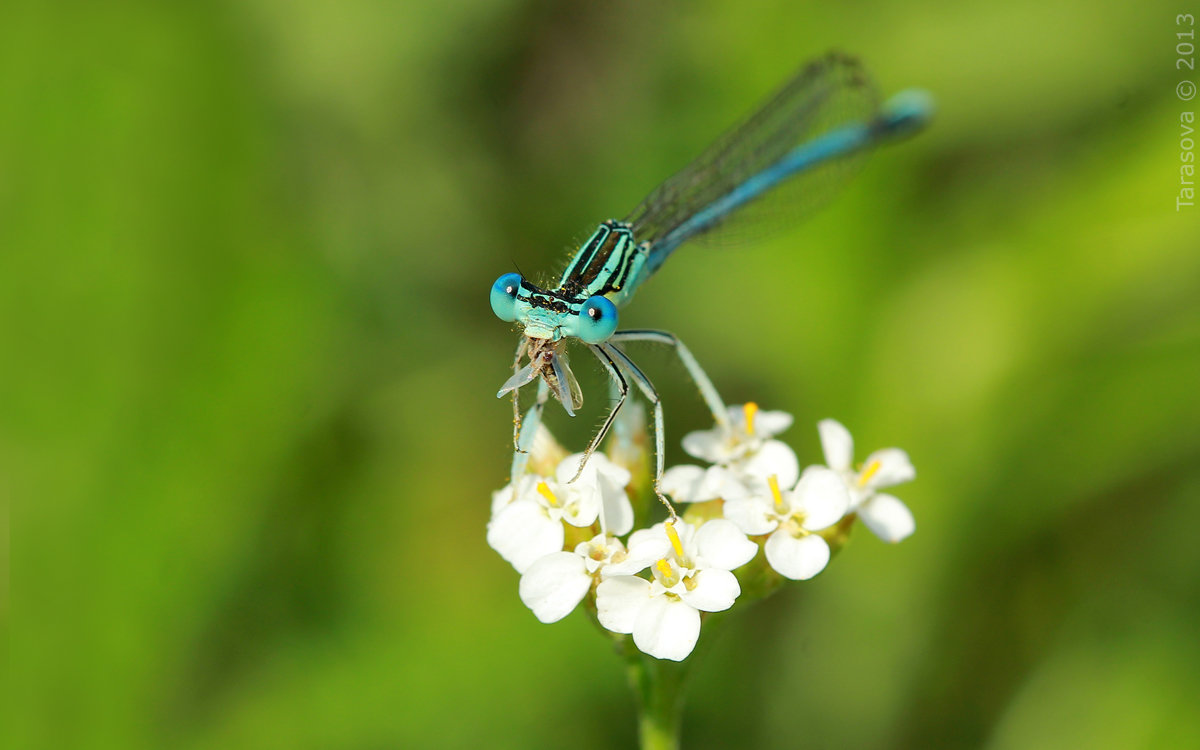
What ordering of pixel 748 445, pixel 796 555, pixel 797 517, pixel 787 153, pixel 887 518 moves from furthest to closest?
pixel 787 153
pixel 748 445
pixel 887 518
pixel 797 517
pixel 796 555

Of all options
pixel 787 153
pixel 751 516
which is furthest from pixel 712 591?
pixel 787 153

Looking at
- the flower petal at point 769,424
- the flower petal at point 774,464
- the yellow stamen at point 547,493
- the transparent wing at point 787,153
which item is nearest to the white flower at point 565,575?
the yellow stamen at point 547,493

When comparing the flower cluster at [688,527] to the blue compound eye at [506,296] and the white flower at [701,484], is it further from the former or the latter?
the blue compound eye at [506,296]

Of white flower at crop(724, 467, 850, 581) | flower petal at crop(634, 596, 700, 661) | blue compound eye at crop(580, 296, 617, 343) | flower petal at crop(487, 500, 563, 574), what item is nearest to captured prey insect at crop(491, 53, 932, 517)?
blue compound eye at crop(580, 296, 617, 343)

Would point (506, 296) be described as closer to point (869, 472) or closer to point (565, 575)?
point (565, 575)

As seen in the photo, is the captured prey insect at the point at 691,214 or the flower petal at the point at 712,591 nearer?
the flower petal at the point at 712,591

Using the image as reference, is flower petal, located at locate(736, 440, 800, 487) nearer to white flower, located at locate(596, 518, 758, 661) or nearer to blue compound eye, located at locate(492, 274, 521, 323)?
white flower, located at locate(596, 518, 758, 661)
